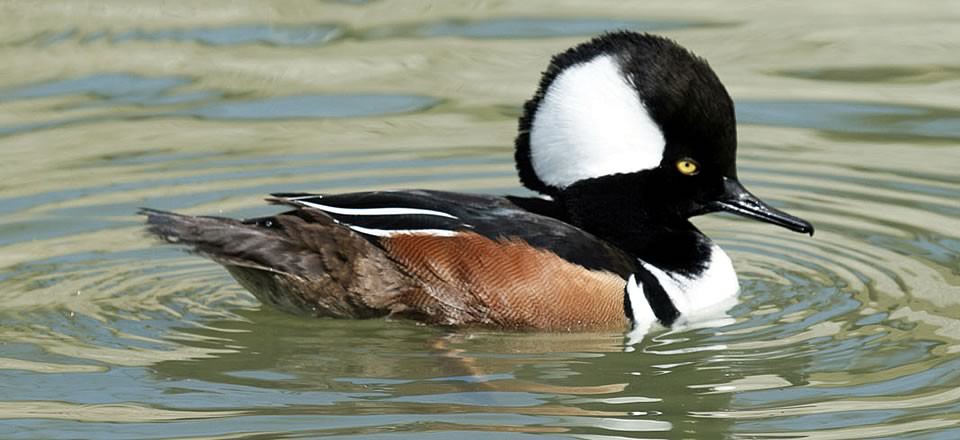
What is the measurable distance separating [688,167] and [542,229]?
2.51 ft

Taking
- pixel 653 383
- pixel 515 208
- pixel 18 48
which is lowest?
pixel 653 383

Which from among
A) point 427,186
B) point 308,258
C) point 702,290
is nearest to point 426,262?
point 308,258

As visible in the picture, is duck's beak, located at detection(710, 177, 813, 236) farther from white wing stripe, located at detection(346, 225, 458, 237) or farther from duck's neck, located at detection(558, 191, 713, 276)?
white wing stripe, located at detection(346, 225, 458, 237)

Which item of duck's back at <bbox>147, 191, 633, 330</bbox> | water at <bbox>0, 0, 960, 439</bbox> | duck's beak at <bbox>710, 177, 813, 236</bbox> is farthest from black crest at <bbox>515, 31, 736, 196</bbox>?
water at <bbox>0, 0, 960, 439</bbox>

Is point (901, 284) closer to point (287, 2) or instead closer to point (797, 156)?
point (797, 156)

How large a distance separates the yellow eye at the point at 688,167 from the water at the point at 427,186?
0.70 meters

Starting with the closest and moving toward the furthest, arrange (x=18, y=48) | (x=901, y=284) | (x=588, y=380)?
(x=588, y=380) → (x=901, y=284) → (x=18, y=48)

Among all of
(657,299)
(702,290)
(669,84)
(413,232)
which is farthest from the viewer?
(702,290)

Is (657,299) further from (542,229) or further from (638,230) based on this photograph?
(542,229)

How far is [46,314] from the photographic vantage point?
25.7 feet

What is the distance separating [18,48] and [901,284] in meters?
7.17

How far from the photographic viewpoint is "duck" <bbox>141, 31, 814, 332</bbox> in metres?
7.63

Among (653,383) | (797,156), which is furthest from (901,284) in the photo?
(797,156)

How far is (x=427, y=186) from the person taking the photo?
397 inches
